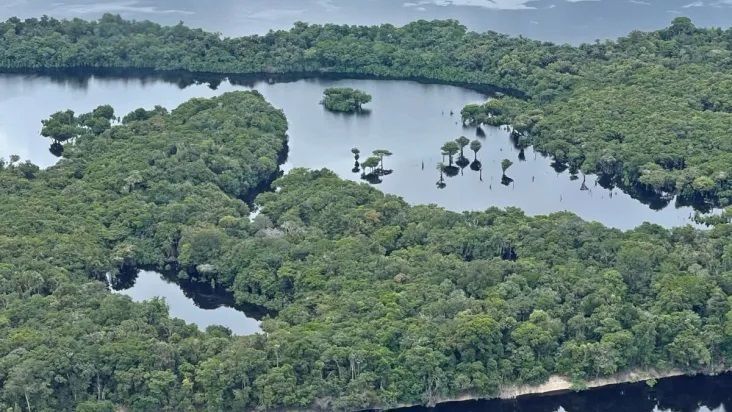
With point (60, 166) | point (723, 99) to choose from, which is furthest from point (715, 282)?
point (60, 166)

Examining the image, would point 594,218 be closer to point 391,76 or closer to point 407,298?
point 407,298

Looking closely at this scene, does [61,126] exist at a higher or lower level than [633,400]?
higher

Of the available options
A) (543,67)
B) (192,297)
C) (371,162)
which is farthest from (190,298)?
(543,67)

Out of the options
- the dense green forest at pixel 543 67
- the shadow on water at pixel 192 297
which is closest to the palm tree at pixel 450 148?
the dense green forest at pixel 543 67

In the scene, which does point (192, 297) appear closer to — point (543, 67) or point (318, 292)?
point (318, 292)

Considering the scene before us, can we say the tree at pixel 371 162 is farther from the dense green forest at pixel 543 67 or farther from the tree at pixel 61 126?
the tree at pixel 61 126

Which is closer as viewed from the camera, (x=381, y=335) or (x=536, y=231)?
(x=381, y=335)
